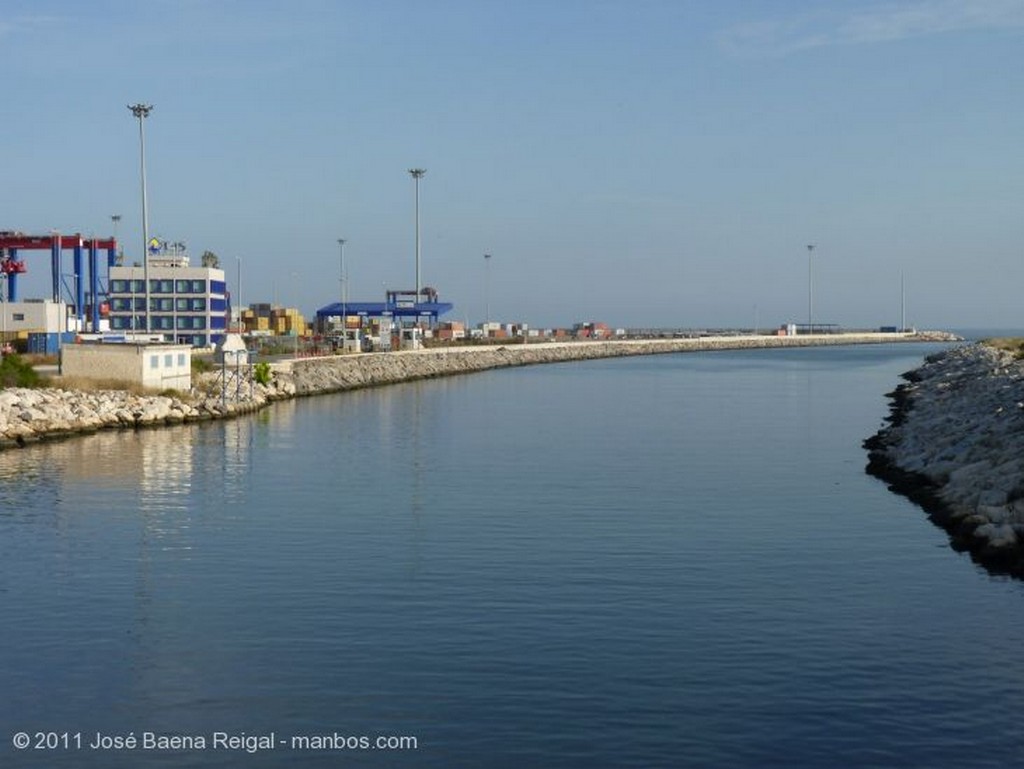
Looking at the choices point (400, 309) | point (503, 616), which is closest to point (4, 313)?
point (400, 309)

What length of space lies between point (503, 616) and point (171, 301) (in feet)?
306

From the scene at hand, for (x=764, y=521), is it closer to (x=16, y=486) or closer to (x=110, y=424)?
(x=16, y=486)

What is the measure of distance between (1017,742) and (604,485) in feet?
82.0

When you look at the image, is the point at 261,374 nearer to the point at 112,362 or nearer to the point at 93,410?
the point at 112,362

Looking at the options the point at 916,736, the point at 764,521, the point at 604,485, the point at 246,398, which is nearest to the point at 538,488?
the point at 604,485

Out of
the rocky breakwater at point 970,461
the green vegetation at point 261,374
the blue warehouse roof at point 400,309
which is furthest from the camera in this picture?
the blue warehouse roof at point 400,309

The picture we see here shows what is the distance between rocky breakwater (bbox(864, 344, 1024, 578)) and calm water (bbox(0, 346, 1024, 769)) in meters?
0.98

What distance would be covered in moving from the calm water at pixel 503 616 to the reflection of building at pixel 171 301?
2527 inches

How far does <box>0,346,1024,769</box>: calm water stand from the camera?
57.2 feet

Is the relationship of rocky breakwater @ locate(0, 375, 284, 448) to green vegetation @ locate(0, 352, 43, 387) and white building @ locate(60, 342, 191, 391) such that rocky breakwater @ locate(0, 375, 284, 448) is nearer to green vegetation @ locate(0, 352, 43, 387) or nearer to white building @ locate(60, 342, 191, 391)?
green vegetation @ locate(0, 352, 43, 387)

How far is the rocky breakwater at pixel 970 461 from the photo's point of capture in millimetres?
29550

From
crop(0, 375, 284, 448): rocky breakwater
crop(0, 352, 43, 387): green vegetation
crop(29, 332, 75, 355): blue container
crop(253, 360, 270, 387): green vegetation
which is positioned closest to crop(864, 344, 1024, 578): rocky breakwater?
crop(0, 375, 284, 448): rocky breakwater

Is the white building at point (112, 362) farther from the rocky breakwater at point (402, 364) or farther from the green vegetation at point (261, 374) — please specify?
the rocky breakwater at point (402, 364)

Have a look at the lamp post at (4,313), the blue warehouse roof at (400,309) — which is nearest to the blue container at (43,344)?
the lamp post at (4,313)
